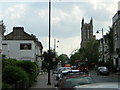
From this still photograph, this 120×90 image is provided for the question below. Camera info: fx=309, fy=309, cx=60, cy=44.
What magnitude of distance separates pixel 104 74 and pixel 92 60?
4138cm

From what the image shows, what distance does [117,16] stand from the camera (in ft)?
195

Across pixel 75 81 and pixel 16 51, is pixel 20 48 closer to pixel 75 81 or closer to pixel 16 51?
pixel 16 51

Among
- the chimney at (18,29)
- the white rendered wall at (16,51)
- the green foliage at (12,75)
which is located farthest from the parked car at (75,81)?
the chimney at (18,29)

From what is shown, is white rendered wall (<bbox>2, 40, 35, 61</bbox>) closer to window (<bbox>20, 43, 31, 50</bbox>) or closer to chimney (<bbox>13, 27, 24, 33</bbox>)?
window (<bbox>20, 43, 31, 50</bbox>)

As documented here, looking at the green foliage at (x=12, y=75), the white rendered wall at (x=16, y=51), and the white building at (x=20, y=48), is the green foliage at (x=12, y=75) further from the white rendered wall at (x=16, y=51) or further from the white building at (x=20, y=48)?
the white rendered wall at (x=16, y=51)

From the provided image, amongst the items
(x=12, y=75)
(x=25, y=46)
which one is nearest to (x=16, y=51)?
(x=25, y=46)

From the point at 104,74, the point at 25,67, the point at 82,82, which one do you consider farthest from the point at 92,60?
the point at 82,82

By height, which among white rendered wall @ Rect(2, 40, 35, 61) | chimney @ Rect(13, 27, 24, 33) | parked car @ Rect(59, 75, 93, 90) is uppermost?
chimney @ Rect(13, 27, 24, 33)

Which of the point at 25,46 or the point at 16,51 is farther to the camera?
the point at 16,51

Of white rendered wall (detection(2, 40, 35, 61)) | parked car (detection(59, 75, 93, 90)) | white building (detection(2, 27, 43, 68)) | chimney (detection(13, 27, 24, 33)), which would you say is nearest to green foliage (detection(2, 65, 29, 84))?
parked car (detection(59, 75, 93, 90))

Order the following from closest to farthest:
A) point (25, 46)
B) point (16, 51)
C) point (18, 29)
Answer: point (25, 46), point (16, 51), point (18, 29)

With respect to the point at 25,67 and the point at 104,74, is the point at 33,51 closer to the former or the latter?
the point at 104,74

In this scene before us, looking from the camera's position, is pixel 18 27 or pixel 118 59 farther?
pixel 18 27

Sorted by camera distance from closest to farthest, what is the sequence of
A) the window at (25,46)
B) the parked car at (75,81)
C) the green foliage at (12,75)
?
1. the parked car at (75,81)
2. the green foliage at (12,75)
3. the window at (25,46)
